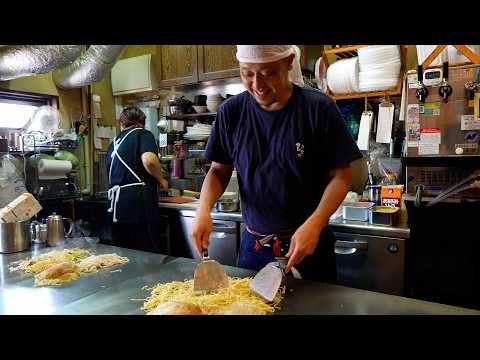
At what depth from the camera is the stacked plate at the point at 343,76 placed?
2.80 m

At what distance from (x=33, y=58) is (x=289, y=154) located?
2466mm

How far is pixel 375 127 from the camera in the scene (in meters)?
3.00

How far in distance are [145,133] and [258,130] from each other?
172 cm

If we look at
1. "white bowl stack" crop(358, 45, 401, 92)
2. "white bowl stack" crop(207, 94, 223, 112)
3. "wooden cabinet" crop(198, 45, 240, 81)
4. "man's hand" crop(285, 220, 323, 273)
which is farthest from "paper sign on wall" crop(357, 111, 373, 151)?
"man's hand" crop(285, 220, 323, 273)

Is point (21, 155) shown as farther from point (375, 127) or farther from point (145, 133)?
point (375, 127)

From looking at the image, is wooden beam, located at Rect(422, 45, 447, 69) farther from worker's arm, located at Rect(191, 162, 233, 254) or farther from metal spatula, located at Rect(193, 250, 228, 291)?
metal spatula, located at Rect(193, 250, 228, 291)

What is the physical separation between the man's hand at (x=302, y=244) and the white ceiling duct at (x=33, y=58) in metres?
2.57

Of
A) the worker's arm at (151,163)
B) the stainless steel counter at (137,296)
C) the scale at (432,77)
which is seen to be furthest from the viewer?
the worker's arm at (151,163)

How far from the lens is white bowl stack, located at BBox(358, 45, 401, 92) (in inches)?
105

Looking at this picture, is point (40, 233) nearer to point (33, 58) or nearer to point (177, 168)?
point (33, 58)

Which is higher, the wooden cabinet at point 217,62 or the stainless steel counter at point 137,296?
the wooden cabinet at point 217,62

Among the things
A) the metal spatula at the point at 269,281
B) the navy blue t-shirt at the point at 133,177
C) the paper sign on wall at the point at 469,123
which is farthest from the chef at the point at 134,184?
the paper sign on wall at the point at 469,123

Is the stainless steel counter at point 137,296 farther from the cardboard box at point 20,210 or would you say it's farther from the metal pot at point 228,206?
the metal pot at point 228,206

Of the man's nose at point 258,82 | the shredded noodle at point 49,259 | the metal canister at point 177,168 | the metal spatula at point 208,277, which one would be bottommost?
the shredded noodle at point 49,259
